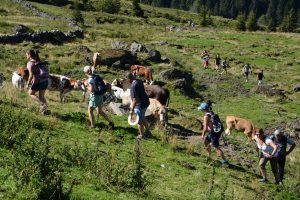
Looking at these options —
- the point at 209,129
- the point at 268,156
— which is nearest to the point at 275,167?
the point at 268,156

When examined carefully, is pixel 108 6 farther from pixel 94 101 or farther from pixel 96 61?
pixel 94 101

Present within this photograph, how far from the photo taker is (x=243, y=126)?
837 inches

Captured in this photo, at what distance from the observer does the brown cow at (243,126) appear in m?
20.9

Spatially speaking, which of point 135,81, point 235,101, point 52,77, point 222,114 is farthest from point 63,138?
point 235,101

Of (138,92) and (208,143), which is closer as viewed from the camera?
(138,92)

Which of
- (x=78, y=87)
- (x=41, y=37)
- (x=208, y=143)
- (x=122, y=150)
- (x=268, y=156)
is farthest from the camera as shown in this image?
(x=41, y=37)

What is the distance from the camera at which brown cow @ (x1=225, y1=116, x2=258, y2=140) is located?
2088 centimetres

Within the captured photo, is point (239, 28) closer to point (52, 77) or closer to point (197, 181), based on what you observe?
Answer: point (52, 77)

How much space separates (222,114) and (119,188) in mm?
17920

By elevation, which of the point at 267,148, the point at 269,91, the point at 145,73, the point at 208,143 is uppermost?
the point at 267,148

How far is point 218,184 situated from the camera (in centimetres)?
1311

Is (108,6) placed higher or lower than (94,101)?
higher

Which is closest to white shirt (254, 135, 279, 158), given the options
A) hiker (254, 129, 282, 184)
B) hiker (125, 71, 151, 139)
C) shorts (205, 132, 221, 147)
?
hiker (254, 129, 282, 184)

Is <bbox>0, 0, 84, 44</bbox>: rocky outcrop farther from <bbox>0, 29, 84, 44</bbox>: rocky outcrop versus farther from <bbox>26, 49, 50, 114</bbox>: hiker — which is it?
<bbox>26, 49, 50, 114</bbox>: hiker
